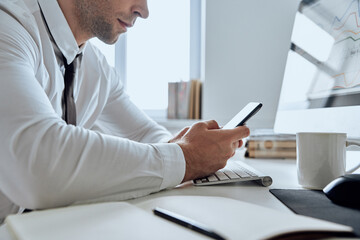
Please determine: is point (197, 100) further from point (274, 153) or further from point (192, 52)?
point (274, 153)

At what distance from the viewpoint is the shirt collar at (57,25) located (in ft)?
2.91

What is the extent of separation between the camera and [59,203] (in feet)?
1.48

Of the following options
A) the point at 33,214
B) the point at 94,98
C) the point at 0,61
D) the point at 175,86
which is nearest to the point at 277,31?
the point at 175,86

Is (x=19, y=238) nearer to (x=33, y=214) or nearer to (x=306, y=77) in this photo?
(x=33, y=214)

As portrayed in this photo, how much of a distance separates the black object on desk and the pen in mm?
142

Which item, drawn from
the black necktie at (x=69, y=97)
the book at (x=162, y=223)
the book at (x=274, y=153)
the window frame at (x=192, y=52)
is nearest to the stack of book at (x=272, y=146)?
the book at (x=274, y=153)

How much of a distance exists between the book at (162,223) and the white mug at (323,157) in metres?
0.27

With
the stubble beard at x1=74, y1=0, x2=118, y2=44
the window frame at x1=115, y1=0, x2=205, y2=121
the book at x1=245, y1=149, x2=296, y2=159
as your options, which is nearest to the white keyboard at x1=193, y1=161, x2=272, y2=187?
the book at x1=245, y1=149, x2=296, y2=159

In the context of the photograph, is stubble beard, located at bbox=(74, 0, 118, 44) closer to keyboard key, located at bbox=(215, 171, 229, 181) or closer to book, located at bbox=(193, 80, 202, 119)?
keyboard key, located at bbox=(215, 171, 229, 181)

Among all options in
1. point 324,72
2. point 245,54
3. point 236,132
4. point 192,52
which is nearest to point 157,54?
point 192,52

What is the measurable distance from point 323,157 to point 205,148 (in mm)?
230

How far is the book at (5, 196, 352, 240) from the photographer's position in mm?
285

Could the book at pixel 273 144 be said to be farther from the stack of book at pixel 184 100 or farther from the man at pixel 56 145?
the stack of book at pixel 184 100

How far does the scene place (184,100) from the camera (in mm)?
1925
